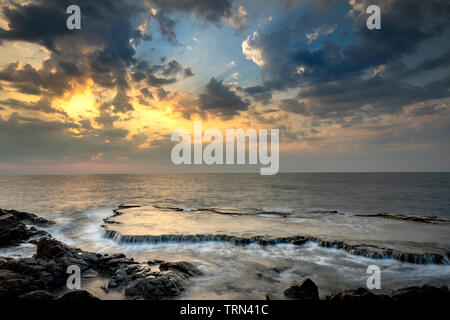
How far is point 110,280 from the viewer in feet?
40.3

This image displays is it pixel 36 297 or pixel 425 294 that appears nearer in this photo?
pixel 425 294

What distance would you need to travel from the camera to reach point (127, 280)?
40.0 ft

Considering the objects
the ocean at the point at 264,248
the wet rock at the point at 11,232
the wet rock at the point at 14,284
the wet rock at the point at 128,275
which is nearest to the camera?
the wet rock at the point at 14,284

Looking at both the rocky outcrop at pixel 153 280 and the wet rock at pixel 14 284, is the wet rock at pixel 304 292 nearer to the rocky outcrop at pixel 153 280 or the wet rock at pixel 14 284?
the rocky outcrop at pixel 153 280

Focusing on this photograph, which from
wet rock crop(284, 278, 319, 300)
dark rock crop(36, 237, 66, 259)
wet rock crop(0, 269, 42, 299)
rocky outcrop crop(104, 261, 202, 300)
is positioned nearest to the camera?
wet rock crop(0, 269, 42, 299)

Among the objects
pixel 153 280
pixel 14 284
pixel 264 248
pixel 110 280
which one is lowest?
pixel 264 248

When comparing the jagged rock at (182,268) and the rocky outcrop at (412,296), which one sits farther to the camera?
the jagged rock at (182,268)

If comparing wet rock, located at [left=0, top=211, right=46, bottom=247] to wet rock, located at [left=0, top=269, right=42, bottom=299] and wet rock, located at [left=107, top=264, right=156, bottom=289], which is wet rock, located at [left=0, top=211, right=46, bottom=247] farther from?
wet rock, located at [left=107, top=264, right=156, bottom=289]

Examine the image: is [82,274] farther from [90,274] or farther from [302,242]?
[302,242]

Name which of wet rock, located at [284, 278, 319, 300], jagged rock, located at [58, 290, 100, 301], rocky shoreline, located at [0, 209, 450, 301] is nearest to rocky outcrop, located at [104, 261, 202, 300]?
rocky shoreline, located at [0, 209, 450, 301]

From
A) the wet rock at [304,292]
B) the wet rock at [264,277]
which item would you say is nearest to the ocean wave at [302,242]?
the wet rock at [264,277]

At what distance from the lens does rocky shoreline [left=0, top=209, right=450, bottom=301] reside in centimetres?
899

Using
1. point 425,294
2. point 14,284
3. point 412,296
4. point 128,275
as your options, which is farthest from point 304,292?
point 14,284

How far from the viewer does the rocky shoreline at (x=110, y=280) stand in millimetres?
8992
